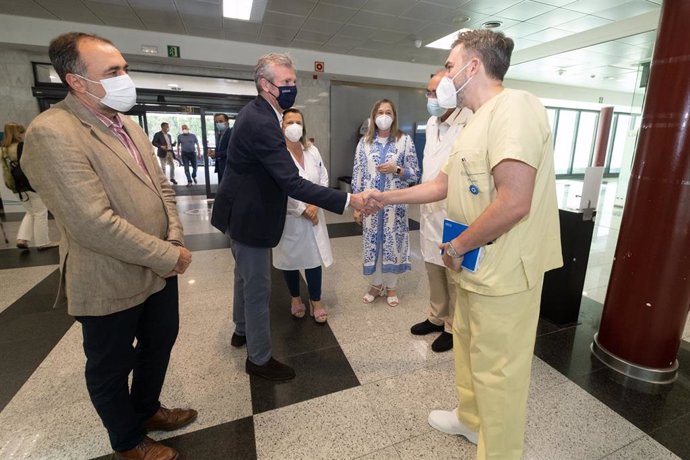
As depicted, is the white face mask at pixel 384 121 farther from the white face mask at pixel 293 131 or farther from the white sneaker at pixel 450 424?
the white sneaker at pixel 450 424

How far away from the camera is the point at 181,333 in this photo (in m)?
2.30

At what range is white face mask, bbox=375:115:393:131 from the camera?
7.99ft

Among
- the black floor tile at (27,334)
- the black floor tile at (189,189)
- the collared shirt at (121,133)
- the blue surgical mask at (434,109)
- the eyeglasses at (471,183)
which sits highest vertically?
the blue surgical mask at (434,109)

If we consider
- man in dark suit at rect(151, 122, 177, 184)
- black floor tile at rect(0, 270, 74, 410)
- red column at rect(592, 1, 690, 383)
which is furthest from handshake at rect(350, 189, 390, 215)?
man in dark suit at rect(151, 122, 177, 184)

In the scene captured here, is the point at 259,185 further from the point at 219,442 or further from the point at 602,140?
the point at 602,140

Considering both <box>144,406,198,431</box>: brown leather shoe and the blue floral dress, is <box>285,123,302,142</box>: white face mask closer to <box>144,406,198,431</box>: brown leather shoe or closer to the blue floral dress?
the blue floral dress

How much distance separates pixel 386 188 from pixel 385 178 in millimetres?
72

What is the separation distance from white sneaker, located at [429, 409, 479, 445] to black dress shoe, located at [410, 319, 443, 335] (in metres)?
0.74

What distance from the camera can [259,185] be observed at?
162cm

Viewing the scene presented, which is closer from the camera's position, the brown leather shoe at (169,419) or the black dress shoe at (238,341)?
the brown leather shoe at (169,419)

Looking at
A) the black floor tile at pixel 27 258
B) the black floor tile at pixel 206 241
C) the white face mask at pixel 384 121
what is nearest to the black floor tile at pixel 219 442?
the white face mask at pixel 384 121

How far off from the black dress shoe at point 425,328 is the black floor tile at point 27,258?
12.0ft

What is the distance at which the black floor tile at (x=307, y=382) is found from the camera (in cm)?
172

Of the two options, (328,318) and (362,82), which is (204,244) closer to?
(328,318)
